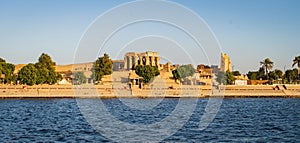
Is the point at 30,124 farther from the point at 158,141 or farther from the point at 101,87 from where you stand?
the point at 101,87

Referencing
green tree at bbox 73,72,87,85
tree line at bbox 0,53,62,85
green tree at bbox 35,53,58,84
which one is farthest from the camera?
green tree at bbox 73,72,87,85

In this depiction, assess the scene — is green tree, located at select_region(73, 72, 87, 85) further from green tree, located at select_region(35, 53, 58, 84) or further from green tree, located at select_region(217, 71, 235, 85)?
green tree, located at select_region(217, 71, 235, 85)

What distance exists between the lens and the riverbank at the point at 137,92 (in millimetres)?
90688

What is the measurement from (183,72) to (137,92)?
31955 mm

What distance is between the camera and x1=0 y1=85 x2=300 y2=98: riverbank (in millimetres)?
90688

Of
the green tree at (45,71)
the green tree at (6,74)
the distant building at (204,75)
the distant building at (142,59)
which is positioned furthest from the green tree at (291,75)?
the green tree at (6,74)

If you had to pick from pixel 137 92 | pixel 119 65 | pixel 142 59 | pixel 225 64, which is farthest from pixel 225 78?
pixel 119 65

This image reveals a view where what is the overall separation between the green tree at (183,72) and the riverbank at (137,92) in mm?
14750

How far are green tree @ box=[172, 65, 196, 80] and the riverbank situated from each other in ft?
48.4

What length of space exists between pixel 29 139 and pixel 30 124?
30.6 feet

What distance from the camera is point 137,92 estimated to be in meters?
101

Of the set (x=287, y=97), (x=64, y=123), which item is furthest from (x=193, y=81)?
(x=64, y=123)

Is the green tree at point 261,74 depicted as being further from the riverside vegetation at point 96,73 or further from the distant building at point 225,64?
the distant building at point 225,64

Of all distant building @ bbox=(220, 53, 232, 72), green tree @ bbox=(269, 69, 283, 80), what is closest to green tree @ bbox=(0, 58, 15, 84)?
distant building @ bbox=(220, 53, 232, 72)
